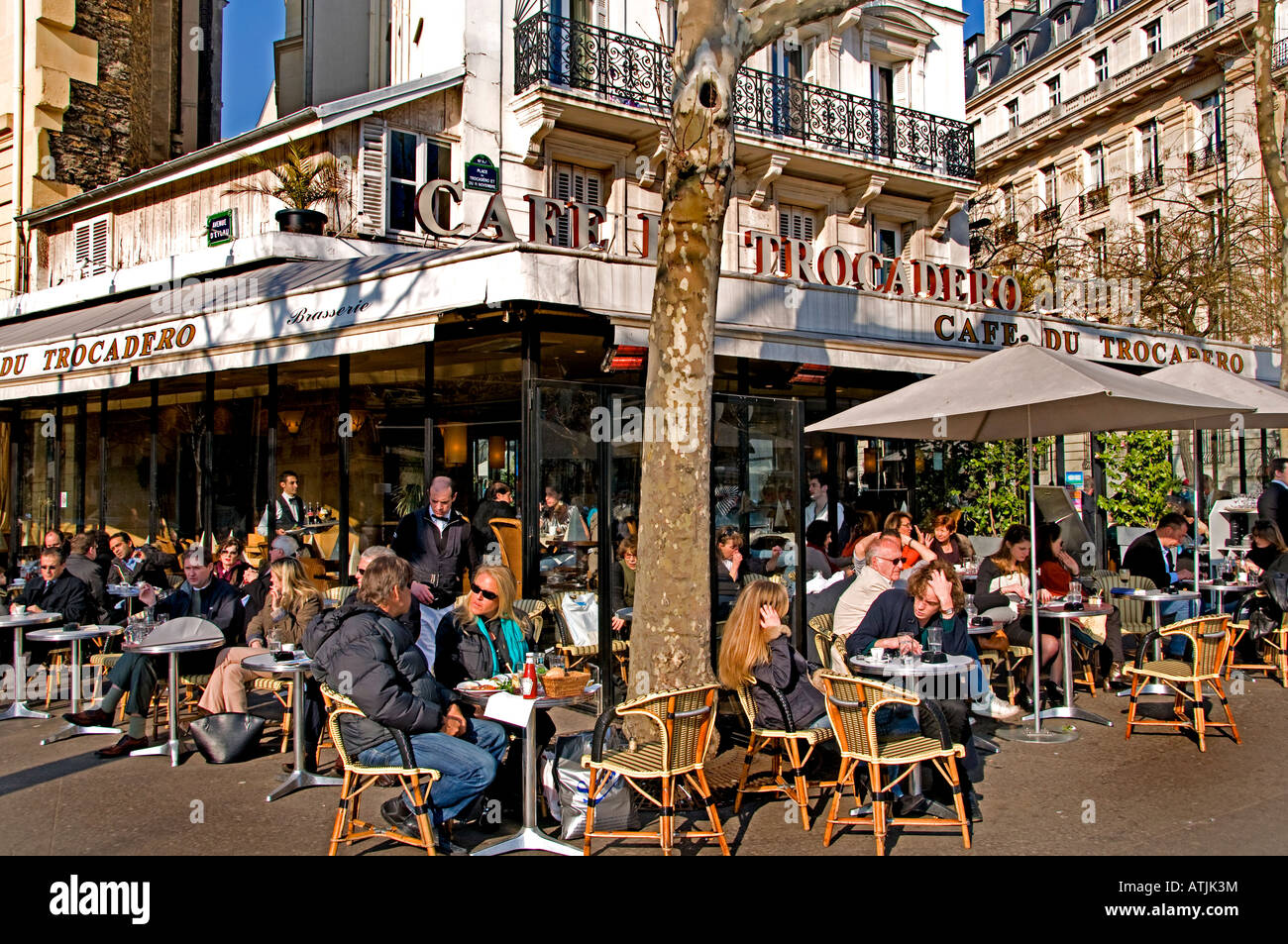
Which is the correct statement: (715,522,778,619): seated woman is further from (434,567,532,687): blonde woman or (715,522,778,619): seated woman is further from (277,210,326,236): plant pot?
→ (277,210,326,236): plant pot

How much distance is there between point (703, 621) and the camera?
600 cm

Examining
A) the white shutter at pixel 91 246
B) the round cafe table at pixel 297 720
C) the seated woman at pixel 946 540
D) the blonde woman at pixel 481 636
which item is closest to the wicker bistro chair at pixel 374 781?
the blonde woman at pixel 481 636

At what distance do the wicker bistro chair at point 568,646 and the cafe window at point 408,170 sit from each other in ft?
26.4

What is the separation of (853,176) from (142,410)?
1209cm

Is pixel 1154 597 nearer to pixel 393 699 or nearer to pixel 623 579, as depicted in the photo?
pixel 623 579

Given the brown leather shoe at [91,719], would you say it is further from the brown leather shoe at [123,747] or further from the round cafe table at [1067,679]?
the round cafe table at [1067,679]

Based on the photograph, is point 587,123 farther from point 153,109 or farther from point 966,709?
point 966,709

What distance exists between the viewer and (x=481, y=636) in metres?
5.70

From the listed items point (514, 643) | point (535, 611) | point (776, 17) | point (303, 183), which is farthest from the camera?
point (303, 183)

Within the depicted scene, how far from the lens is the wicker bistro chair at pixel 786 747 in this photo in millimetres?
5320

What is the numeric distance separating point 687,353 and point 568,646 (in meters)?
2.86

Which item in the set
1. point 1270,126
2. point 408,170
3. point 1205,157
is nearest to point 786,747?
point 1270,126

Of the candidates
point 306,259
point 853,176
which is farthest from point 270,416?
point 853,176

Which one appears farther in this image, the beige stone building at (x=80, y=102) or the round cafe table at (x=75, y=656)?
the beige stone building at (x=80, y=102)
